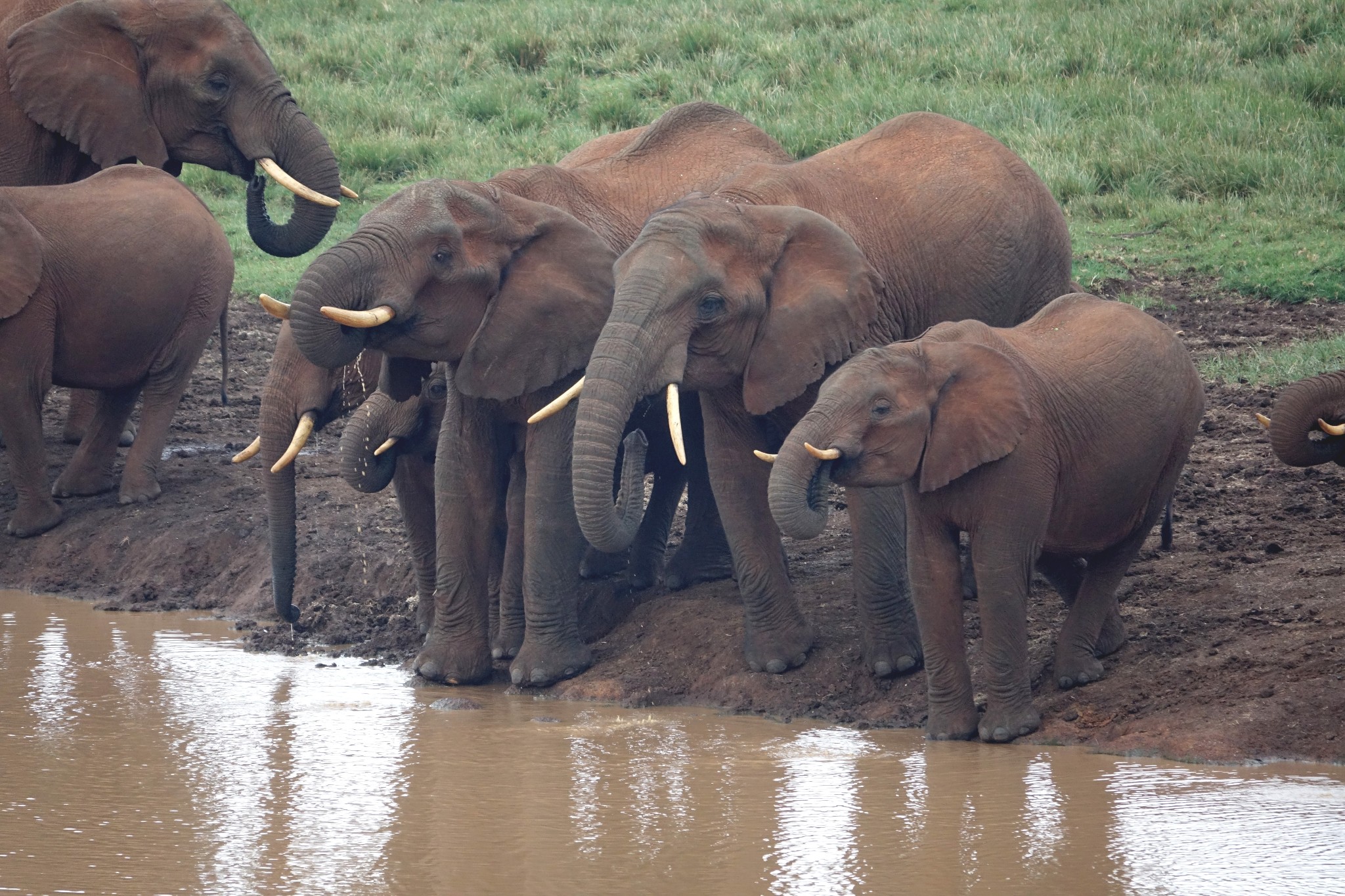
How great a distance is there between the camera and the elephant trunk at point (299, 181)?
27.7 feet

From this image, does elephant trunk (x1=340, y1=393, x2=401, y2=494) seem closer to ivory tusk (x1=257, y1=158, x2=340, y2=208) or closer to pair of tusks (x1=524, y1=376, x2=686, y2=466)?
pair of tusks (x1=524, y1=376, x2=686, y2=466)

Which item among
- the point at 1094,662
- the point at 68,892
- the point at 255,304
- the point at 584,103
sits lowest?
the point at 68,892

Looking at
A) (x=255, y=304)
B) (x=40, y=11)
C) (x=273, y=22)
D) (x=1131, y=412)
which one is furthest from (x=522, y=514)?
(x=273, y=22)

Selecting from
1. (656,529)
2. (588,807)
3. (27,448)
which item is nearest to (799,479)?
(588,807)

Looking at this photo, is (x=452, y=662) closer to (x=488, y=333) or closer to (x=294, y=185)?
(x=488, y=333)

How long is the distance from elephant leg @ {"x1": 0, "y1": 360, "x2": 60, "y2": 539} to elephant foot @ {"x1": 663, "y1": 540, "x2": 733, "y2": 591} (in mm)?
3180

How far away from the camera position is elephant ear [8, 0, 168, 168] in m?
8.85

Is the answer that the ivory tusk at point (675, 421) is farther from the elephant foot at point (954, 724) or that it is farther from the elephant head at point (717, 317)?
the elephant foot at point (954, 724)

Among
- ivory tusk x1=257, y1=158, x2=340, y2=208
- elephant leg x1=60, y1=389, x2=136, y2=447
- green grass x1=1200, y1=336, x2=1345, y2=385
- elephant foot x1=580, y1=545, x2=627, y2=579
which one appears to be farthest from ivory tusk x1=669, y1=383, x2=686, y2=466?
elephant leg x1=60, y1=389, x2=136, y2=447

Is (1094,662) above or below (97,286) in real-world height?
below

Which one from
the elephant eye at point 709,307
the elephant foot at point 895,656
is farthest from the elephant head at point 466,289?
the elephant foot at point 895,656

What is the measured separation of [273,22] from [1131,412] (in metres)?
13.6

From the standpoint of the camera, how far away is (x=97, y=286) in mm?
8953

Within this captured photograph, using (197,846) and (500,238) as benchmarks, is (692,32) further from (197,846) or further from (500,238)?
(197,846)
